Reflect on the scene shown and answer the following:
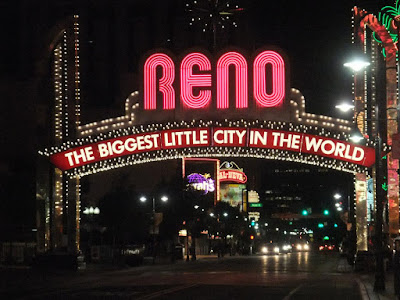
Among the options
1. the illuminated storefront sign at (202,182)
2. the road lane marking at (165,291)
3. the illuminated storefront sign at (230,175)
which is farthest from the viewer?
the illuminated storefront sign at (230,175)

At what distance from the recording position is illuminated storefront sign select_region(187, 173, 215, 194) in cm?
9507

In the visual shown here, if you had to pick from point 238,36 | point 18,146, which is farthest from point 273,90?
point 238,36

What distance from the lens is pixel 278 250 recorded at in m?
99.7

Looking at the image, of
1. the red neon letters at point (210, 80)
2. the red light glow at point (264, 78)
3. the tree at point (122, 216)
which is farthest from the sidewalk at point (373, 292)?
the tree at point (122, 216)

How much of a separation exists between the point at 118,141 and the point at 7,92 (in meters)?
22.4

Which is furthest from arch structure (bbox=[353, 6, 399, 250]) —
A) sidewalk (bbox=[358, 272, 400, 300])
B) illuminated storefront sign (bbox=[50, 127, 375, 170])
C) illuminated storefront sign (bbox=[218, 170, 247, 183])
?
illuminated storefront sign (bbox=[218, 170, 247, 183])

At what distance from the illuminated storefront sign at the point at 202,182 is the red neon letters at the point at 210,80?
54.4 meters

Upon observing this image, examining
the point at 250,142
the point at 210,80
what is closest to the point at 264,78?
the point at 210,80

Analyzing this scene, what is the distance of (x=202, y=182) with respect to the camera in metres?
99.3

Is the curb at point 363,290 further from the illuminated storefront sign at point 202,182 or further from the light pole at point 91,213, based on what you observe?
the illuminated storefront sign at point 202,182

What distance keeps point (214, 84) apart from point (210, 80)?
0.29 metres

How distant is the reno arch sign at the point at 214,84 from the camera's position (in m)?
36.9

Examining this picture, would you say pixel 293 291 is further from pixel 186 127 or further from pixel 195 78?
pixel 195 78

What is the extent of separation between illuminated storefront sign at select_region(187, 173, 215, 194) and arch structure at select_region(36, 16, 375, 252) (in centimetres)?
5411
